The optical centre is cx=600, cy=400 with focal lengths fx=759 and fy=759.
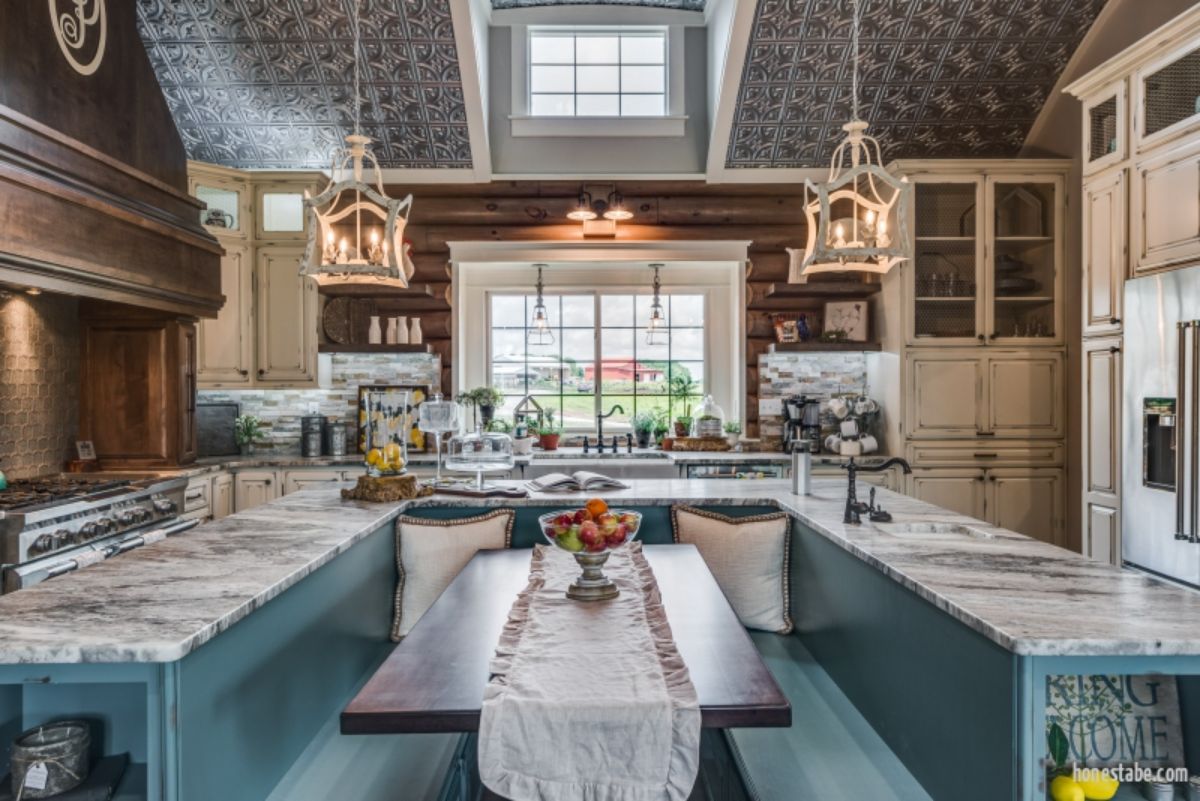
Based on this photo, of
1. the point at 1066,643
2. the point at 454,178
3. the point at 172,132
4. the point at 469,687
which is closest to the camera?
the point at 1066,643

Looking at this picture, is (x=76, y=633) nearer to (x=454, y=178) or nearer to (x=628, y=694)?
(x=628, y=694)

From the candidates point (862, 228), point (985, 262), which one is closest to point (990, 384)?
point (985, 262)

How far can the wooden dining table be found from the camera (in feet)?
4.93

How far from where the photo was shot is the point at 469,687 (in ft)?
5.34

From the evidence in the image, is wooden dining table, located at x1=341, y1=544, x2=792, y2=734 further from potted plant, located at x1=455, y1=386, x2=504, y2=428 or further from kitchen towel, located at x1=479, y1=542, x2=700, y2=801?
potted plant, located at x1=455, y1=386, x2=504, y2=428

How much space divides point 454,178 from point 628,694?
5.19 meters

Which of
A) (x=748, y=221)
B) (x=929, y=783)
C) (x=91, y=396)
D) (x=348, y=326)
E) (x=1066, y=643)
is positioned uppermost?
(x=748, y=221)

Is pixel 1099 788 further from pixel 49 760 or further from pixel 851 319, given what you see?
pixel 851 319

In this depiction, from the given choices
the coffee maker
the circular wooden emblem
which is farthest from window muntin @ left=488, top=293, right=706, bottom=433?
the circular wooden emblem

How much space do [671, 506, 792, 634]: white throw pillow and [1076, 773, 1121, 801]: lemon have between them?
1547mm

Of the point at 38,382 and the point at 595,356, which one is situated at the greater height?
the point at 595,356

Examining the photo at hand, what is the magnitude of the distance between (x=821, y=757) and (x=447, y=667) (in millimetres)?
1207

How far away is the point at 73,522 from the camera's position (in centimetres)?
348

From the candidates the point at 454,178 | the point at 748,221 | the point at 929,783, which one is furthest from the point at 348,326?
the point at 929,783
